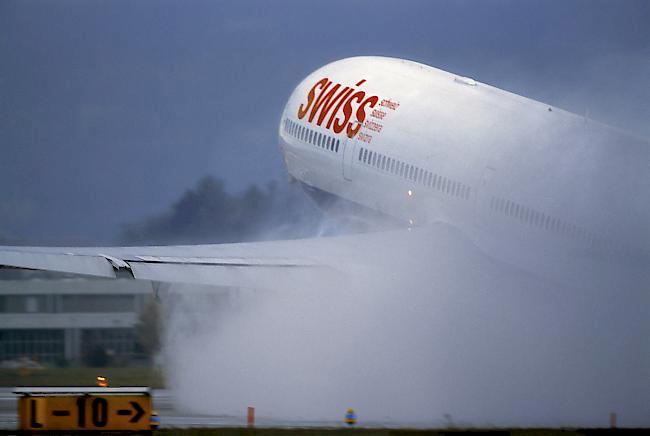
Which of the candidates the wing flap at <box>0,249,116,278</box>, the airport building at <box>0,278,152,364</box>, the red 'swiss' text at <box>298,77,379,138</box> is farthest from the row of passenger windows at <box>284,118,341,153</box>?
the wing flap at <box>0,249,116,278</box>

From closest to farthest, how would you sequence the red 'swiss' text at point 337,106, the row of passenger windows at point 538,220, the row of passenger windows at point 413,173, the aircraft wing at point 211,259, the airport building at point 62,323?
the aircraft wing at point 211,259 < the row of passenger windows at point 538,220 < the row of passenger windows at point 413,173 < the airport building at point 62,323 < the red 'swiss' text at point 337,106

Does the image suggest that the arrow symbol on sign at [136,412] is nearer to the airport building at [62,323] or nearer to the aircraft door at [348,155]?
the airport building at [62,323]

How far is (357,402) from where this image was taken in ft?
102

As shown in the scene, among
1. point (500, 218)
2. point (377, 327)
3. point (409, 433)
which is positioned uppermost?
point (500, 218)

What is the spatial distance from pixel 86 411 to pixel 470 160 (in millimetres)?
15268

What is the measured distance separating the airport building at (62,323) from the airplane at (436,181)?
3834mm

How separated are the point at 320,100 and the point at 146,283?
9.76 meters

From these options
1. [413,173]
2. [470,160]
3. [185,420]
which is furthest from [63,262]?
[413,173]

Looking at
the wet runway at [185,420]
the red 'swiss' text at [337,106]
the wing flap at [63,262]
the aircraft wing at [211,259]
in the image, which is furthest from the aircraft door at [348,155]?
the wing flap at [63,262]

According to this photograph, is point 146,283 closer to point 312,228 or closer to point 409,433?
point 312,228

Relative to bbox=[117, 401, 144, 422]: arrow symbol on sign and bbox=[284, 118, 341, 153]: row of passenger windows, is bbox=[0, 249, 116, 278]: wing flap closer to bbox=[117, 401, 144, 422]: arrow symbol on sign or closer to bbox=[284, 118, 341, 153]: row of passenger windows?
bbox=[117, 401, 144, 422]: arrow symbol on sign

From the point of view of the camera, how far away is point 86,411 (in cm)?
2481

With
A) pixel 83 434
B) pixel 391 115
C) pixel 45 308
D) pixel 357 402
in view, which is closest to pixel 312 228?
pixel 391 115

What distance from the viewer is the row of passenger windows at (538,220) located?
30.8 m
